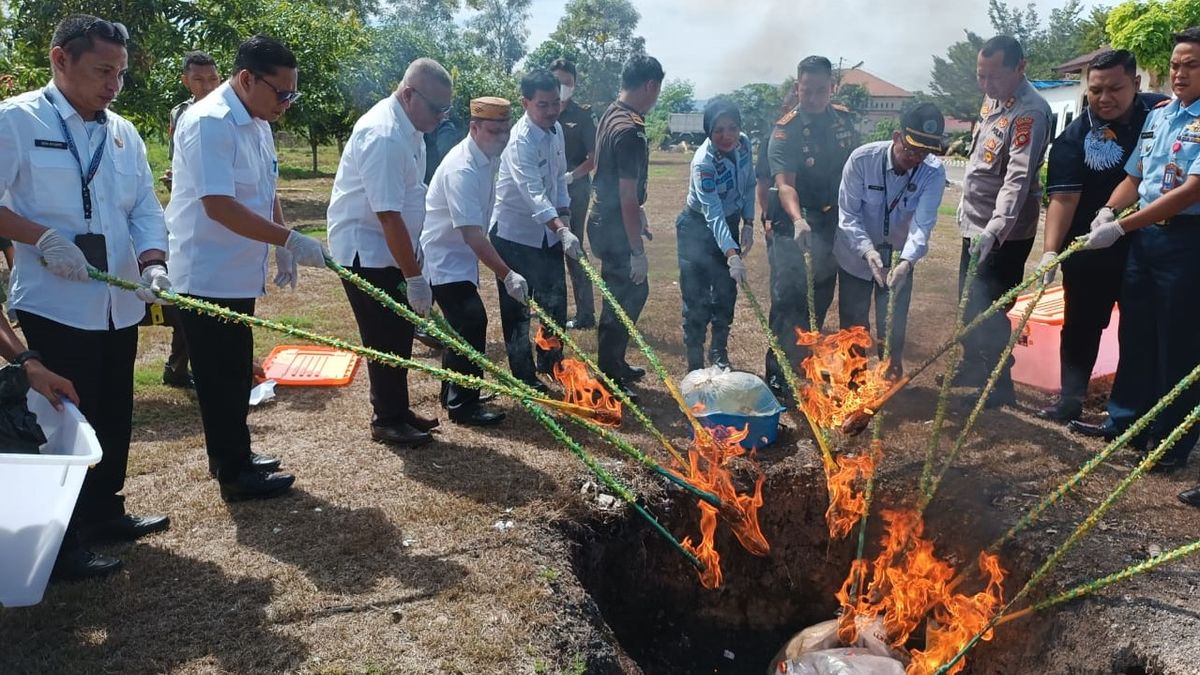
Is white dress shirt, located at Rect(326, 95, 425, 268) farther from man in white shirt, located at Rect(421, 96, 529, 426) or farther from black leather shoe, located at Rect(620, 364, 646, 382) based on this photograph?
black leather shoe, located at Rect(620, 364, 646, 382)

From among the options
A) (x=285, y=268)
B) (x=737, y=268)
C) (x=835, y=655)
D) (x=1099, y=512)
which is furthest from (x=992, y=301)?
(x=285, y=268)

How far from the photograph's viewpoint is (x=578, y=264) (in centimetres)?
752

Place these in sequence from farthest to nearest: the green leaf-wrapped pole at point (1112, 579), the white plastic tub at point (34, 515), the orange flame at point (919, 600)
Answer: the orange flame at point (919, 600) → the green leaf-wrapped pole at point (1112, 579) → the white plastic tub at point (34, 515)

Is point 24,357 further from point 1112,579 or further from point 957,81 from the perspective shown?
point 957,81

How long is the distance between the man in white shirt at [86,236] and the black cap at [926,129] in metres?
4.30

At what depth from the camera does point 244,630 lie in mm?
3119

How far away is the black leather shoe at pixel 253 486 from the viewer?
162 inches

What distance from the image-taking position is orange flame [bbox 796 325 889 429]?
15.3 ft

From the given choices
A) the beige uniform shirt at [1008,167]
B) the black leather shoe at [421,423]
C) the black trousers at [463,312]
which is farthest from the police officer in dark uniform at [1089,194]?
the black leather shoe at [421,423]

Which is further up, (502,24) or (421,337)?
(502,24)

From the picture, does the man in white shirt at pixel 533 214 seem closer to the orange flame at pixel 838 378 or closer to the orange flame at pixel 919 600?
the orange flame at pixel 838 378

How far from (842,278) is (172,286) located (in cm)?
427

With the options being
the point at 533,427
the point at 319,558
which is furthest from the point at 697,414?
the point at 319,558

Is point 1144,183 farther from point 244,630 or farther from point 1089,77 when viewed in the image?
point 244,630
